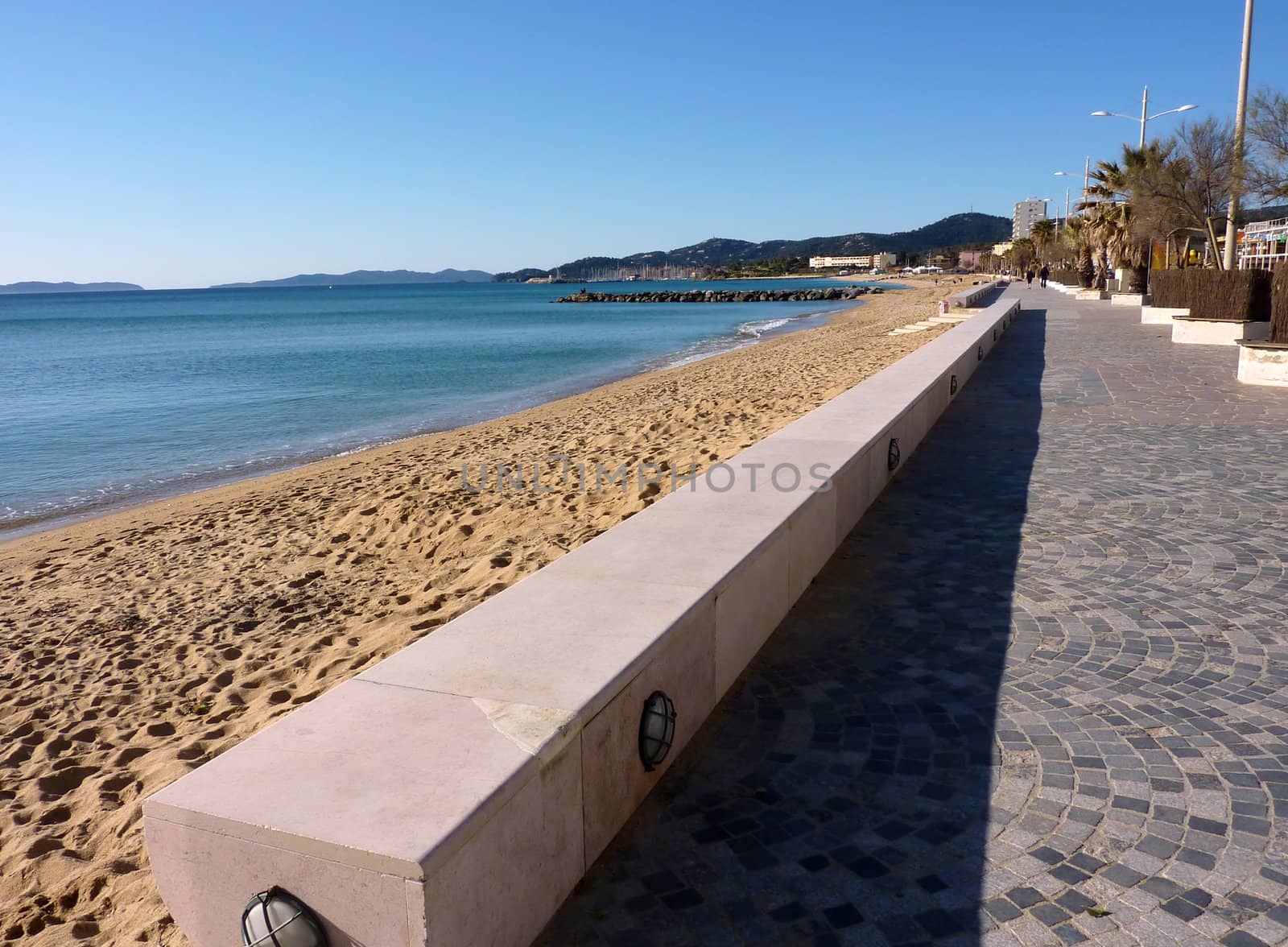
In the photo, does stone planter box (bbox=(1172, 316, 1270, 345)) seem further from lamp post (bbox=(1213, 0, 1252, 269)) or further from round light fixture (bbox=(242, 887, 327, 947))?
round light fixture (bbox=(242, 887, 327, 947))

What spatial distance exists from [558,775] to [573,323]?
68.8 metres

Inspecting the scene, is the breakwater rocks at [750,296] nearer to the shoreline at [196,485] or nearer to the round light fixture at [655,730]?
the shoreline at [196,485]

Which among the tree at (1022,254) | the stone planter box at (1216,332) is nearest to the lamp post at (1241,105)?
the stone planter box at (1216,332)

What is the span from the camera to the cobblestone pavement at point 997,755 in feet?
8.79

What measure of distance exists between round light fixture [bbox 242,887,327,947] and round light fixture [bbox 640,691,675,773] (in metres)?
1.26

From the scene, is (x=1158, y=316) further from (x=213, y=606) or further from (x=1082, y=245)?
(x=1082, y=245)

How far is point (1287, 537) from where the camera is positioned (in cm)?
607

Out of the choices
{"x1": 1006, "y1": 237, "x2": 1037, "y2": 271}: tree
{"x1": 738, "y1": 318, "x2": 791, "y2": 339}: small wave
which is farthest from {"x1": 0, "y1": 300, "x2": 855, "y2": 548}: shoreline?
{"x1": 1006, "y1": 237, "x2": 1037, "y2": 271}: tree

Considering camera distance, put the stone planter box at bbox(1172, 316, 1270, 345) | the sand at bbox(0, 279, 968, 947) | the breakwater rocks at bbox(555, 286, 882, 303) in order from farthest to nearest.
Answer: the breakwater rocks at bbox(555, 286, 882, 303)
the stone planter box at bbox(1172, 316, 1270, 345)
the sand at bbox(0, 279, 968, 947)

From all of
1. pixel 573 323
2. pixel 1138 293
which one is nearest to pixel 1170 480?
pixel 1138 293

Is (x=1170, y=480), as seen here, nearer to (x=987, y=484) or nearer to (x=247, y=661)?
(x=987, y=484)

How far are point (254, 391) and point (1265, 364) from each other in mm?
27146

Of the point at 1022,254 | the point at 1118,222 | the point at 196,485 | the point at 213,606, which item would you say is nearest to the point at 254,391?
the point at 196,485

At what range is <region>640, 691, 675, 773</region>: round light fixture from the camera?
3.21m
